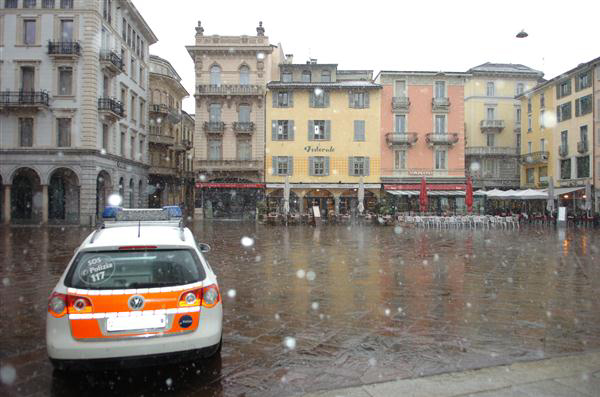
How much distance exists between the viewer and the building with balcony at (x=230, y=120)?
3653 cm

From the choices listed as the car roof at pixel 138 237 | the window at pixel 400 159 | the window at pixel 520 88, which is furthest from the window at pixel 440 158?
the car roof at pixel 138 237

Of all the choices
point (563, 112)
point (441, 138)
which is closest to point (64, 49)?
point (441, 138)

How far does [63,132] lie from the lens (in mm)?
28562

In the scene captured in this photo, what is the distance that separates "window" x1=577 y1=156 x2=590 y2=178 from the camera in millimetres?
35469

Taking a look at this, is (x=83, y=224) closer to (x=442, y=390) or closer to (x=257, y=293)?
(x=257, y=293)

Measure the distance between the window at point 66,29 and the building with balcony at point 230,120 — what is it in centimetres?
977

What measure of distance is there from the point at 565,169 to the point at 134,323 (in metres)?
41.6

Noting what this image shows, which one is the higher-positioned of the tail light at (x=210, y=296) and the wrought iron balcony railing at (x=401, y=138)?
the wrought iron balcony railing at (x=401, y=138)

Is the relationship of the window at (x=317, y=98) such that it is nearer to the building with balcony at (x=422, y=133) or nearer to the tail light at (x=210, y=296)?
the building with balcony at (x=422, y=133)

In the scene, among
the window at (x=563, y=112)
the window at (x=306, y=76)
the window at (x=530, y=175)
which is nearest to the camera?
the window at (x=563, y=112)

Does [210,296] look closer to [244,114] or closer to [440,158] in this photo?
[244,114]

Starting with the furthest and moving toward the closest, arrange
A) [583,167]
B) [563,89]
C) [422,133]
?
1. [563,89]
2. [422,133]
3. [583,167]

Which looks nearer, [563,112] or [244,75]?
[244,75]

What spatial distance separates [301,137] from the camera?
37094 millimetres
